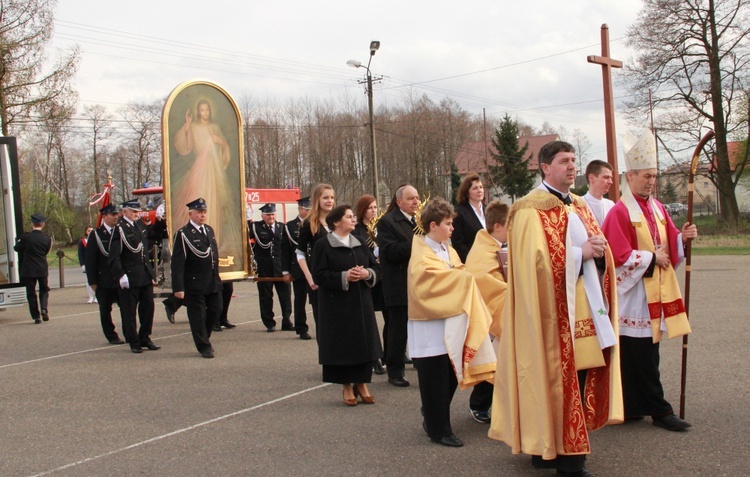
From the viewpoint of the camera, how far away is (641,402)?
5.49m

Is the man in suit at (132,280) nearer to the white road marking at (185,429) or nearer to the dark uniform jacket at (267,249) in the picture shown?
the dark uniform jacket at (267,249)

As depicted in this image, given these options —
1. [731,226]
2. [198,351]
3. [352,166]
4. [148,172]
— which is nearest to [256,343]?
[198,351]

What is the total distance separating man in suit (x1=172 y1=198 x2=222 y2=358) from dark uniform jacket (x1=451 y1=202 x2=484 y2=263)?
358 centimetres

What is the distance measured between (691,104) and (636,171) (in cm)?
3522

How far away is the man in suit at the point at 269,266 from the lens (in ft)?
37.6

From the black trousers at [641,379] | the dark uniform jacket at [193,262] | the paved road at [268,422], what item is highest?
the dark uniform jacket at [193,262]

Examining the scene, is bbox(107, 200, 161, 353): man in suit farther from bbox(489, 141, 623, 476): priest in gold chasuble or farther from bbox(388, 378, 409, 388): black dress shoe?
bbox(489, 141, 623, 476): priest in gold chasuble

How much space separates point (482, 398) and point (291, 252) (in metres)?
4.90

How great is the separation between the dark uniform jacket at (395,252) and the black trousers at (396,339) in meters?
0.11

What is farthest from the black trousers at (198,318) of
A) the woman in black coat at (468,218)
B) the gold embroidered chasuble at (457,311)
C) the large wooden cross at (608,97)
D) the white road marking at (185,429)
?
the large wooden cross at (608,97)

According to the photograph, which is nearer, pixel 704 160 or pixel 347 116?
pixel 704 160

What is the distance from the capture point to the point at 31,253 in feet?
45.1

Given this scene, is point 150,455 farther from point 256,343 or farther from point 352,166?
point 352,166

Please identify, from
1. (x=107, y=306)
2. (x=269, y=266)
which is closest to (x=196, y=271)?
(x=107, y=306)
